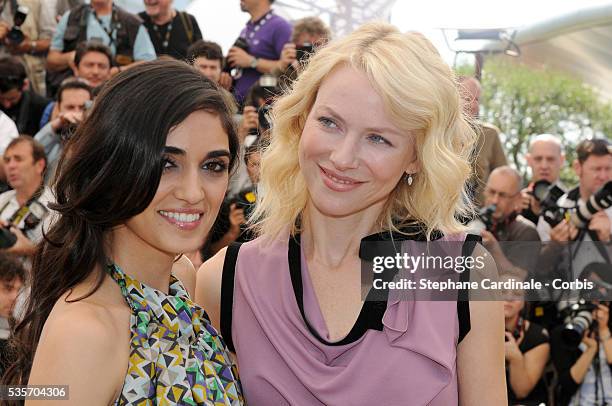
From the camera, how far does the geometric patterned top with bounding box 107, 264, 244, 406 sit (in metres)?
1.96

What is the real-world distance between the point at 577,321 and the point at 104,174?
3.28 meters

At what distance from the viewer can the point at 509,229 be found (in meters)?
5.17

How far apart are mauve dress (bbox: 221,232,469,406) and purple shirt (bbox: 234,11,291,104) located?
3.71 metres

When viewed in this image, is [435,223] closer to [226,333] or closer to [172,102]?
[226,333]

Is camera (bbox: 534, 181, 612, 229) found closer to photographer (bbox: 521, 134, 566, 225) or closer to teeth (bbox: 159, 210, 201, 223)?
photographer (bbox: 521, 134, 566, 225)

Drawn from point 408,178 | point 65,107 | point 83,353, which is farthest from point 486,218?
point 83,353

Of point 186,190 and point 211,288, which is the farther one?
point 211,288

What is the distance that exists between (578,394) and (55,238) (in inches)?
132

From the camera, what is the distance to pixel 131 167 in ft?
6.63

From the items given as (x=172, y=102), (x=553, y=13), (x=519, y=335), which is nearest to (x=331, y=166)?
(x=172, y=102)

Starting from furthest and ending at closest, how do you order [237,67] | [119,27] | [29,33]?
[29,33] < [119,27] < [237,67]

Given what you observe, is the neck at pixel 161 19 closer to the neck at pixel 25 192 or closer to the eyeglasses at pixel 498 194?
the neck at pixel 25 192

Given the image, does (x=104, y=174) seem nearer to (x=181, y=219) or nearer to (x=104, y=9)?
(x=181, y=219)

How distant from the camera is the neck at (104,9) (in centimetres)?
617
